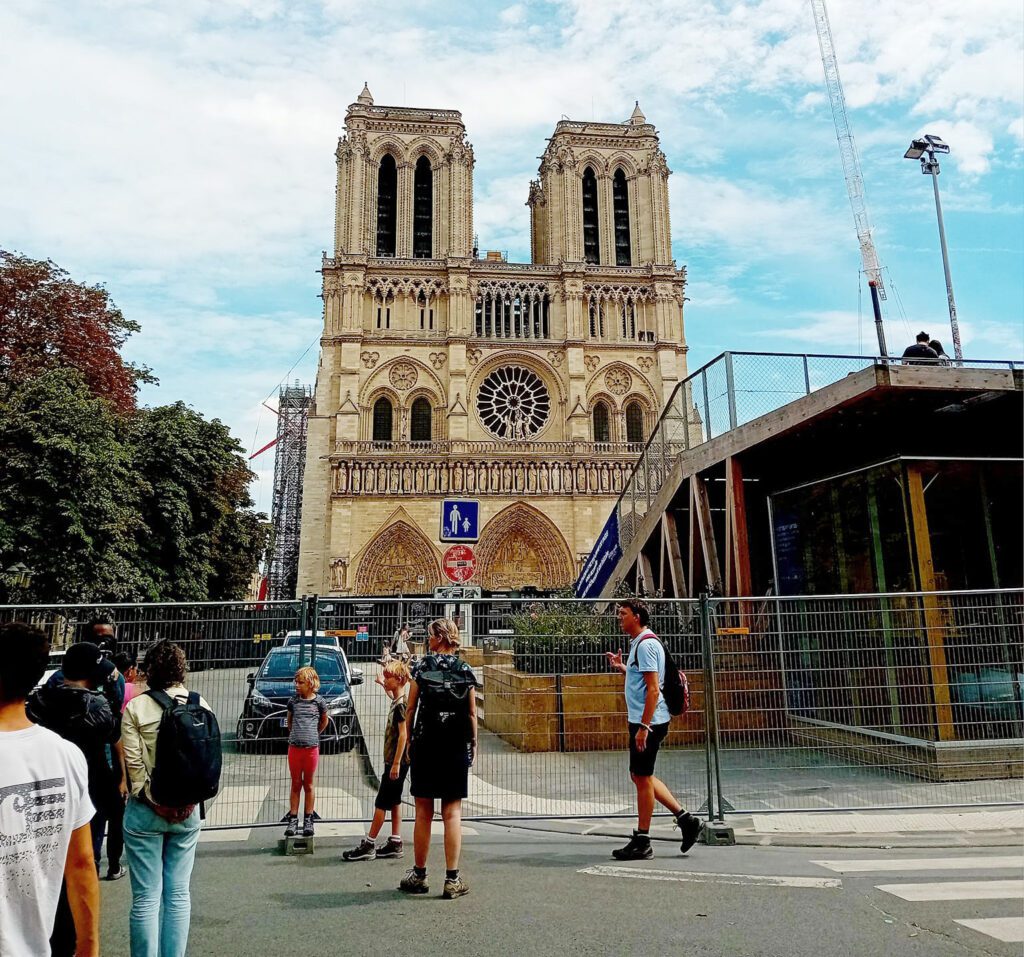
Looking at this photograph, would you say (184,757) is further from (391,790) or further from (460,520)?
(460,520)

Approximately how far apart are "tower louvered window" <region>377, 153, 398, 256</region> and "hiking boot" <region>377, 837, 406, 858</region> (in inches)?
1445

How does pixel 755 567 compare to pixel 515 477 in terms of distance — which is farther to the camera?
pixel 515 477

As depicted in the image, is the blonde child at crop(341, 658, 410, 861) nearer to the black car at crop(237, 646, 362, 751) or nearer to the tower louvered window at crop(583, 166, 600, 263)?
the black car at crop(237, 646, 362, 751)

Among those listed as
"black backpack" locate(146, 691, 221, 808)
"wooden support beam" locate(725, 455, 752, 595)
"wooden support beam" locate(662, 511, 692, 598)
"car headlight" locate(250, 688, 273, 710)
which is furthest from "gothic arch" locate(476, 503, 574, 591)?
"black backpack" locate(146, 691, 221, 808)

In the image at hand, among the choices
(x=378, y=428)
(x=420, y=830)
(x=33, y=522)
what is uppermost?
(x=378, y=428)

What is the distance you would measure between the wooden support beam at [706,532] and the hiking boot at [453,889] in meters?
6.73

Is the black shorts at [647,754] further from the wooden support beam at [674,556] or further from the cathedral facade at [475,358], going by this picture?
the cathedral facade at [475,358]

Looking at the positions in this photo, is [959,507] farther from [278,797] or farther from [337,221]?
[337,221]

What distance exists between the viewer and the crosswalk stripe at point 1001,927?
354cm

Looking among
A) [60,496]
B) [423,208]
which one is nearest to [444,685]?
[60,496]

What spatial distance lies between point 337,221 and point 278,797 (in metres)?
35.2

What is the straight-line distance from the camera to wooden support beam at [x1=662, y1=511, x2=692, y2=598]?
1140 cm

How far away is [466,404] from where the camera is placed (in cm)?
3625

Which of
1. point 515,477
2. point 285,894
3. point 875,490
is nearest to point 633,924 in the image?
point 285,894
